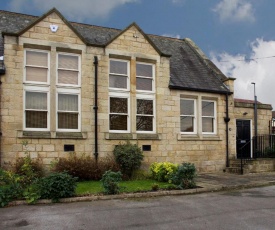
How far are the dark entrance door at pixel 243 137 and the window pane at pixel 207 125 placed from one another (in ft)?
7.37

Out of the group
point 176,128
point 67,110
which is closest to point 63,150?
point 67,110

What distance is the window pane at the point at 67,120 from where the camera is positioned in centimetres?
1405

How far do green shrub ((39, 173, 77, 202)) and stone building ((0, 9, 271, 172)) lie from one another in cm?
402

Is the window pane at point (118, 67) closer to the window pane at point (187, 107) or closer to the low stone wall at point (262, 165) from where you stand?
the window pane at point (187, 107)

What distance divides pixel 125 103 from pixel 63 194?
22.5 feet

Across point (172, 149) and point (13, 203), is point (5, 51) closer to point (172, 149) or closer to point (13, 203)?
point (13, 203)

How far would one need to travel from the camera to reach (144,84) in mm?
15898

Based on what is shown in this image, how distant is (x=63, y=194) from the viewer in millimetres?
9273

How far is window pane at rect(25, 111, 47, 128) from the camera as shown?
13.5 metres

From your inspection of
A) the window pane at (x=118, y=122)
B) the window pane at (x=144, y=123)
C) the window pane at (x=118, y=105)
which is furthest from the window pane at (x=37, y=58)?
the window pane at (x=144, y=123)

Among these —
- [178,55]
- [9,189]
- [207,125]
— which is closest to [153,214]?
[9,189]

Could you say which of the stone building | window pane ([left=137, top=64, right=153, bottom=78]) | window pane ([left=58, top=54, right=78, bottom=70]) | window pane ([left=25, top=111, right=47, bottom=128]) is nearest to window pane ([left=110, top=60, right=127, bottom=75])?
the stone building

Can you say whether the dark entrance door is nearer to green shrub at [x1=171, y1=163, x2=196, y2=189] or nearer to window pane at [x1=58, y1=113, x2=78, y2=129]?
green shrub at [x1=171, y1=163, x2=196, y2=189]

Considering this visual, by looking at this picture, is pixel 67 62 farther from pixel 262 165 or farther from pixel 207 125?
pixel 262 165
